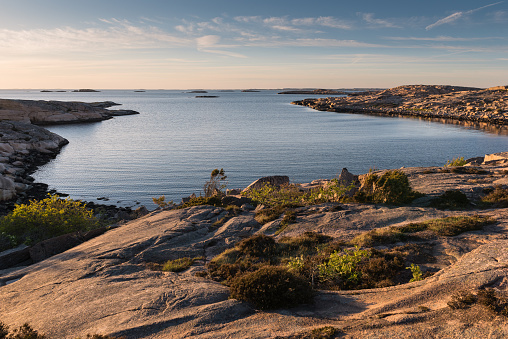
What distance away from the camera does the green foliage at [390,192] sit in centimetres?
1850

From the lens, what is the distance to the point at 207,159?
164 ft

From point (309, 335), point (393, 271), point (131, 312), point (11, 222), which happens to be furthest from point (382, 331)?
point (11, 222)

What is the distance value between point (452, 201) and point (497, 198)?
7.90ft

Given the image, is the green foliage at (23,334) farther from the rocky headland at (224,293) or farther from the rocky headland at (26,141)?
the rocky headland at (26,141)

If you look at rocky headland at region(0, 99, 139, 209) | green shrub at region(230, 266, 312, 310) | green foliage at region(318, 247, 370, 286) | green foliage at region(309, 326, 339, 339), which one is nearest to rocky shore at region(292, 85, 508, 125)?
green foliage at region(318, 247, 370, 286)

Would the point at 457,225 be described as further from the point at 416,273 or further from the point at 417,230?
the point at 416,273

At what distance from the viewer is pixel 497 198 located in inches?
685

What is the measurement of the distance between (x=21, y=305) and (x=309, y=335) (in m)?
8.69

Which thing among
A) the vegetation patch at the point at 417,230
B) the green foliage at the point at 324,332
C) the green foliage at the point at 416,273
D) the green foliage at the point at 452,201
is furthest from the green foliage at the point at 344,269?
the green foliage at the point at 452,201

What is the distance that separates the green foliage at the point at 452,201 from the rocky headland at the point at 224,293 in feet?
2.95

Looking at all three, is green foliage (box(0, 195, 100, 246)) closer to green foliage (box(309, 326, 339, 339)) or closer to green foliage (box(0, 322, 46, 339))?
green foliage (box(0, 322, 46, 339))

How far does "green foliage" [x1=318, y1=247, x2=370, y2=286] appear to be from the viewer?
10320 millimetres

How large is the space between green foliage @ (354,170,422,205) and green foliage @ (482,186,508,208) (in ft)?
10.7

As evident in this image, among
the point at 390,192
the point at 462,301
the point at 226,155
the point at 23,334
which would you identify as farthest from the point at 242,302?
the point at 226,155
